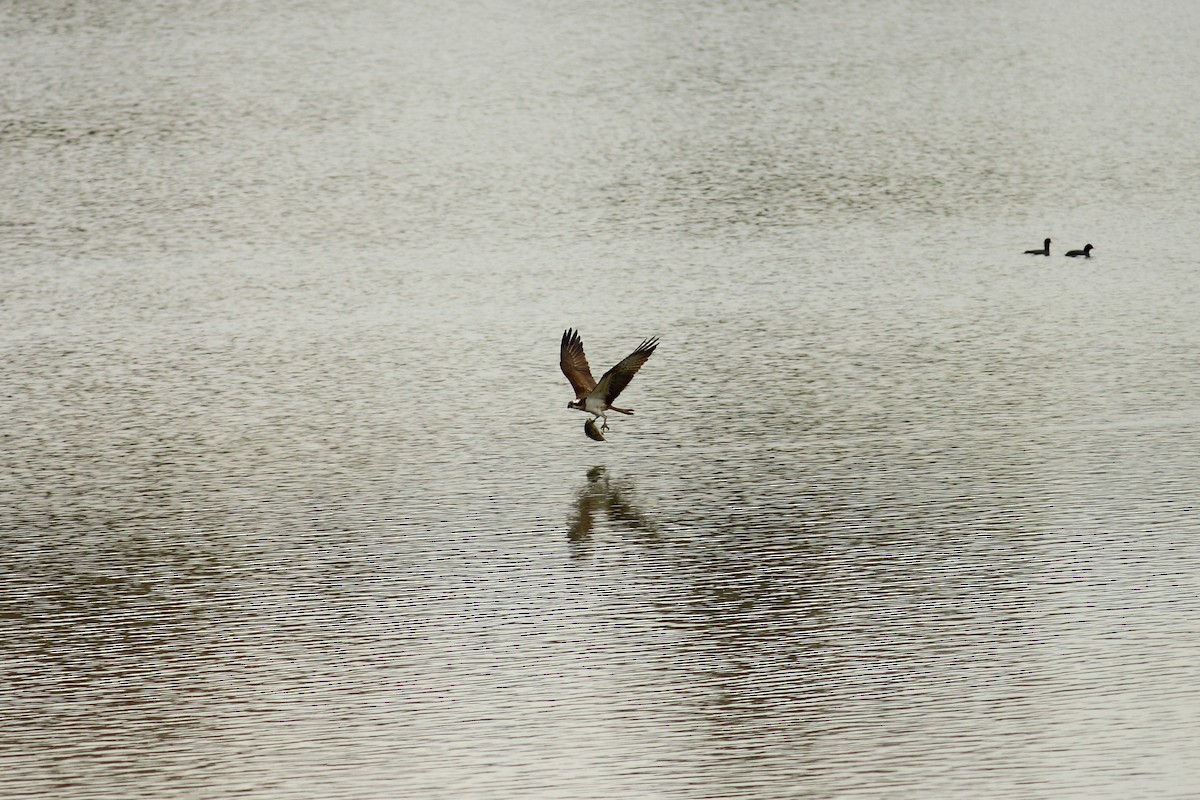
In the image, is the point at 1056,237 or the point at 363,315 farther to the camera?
the point at 1056,237

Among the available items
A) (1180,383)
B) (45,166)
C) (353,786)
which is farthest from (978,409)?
(45,166)

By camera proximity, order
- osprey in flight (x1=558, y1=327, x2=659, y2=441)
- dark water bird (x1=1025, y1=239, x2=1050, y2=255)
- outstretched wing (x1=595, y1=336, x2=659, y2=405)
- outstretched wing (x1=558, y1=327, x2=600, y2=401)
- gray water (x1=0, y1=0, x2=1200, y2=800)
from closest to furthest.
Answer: gray water (x1=0, y1=0, x2=1200, y2=800), outstretched wing (x1=595, y1=336, x2=659, y2=405), osprey in flight (x1=558, y1=327, x2=659, y2=441), outstretched wing (x1=558, y1=327, x2=600, y2=401), dark water bird (x1=1025, y1=239, x2=1050, y2=255)

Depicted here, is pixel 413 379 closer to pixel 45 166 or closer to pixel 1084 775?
pixel 1084 775

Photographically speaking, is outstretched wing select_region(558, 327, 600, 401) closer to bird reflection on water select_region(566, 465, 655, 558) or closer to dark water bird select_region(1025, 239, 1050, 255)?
bird reflection on water select_region(566, 465, 655, 558)

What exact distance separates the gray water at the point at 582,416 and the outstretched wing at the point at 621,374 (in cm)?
54

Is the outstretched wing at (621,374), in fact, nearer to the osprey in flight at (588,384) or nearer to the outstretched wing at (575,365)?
the osprey in flight at (588,384)

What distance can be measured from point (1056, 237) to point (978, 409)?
7226mm

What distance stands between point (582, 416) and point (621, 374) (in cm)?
178

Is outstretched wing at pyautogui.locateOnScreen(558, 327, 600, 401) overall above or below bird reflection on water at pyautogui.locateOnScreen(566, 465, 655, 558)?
above

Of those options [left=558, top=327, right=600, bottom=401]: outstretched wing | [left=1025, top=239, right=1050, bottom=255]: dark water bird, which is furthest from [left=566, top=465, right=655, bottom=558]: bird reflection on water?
[left=1025, top=239, right=1050, bottom=255]: dark water bird

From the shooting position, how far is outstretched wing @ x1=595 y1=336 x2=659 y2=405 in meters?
11.7

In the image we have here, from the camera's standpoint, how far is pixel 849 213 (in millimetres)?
21141

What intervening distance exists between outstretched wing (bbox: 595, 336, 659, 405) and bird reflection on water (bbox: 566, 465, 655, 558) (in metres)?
0.58

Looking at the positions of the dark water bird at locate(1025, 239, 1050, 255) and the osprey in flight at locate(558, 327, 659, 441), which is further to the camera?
the dark water bird at locate(1025, 239, 1050, 255)
